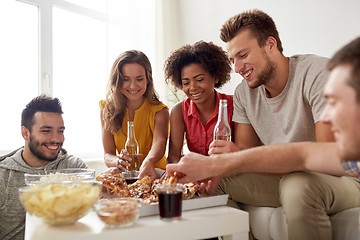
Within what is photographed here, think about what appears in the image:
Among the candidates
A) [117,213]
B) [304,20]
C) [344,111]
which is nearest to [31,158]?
[117,213]

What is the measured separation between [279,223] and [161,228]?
687 millimetres

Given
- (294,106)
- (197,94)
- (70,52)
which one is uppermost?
(70,52)

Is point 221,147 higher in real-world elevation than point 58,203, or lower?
higher

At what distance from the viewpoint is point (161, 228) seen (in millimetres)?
1068

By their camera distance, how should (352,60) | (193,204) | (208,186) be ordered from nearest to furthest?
(352,60) < (193,204) < (208,186)

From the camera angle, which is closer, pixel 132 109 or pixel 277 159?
pixel 277 159

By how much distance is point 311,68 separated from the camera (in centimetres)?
179

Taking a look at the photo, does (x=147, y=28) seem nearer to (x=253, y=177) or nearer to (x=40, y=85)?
(x=40, y=85)

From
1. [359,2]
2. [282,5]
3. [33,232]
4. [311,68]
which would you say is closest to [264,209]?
[311,68]

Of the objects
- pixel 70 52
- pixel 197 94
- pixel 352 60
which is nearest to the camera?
pixel 352 60

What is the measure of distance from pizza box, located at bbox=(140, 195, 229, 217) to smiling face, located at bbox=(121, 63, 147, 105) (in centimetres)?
133

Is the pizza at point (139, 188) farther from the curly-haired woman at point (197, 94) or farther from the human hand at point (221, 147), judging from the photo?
the curly-haired woman at point (197, 94)

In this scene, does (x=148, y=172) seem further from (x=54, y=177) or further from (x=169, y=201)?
(x=169, y=201)

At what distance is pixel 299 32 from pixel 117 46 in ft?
6.02
